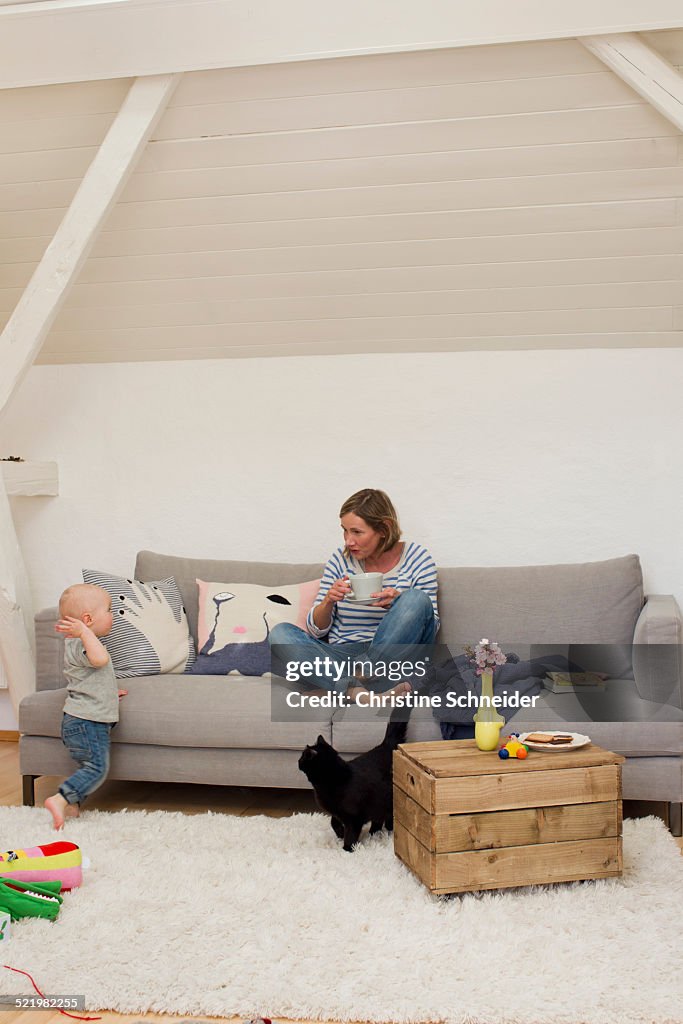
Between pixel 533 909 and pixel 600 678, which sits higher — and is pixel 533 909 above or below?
below

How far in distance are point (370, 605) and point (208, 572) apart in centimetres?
76

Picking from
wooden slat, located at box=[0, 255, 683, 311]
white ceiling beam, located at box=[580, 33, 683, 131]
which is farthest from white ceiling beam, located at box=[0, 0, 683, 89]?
wooden slat, located at box=[0, 255, 683, 311]

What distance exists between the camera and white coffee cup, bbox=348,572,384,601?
296cm

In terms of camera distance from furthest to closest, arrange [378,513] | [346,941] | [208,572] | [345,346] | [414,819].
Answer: [345,346], [208,572], [378,513], [414,819], [346,941]

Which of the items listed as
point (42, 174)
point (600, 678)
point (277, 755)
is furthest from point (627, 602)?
point (42, 174)

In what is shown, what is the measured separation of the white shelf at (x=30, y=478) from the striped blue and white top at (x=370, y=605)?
1.42m

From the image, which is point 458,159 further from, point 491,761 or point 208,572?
point 491,761

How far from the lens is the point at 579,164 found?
3.30 meters

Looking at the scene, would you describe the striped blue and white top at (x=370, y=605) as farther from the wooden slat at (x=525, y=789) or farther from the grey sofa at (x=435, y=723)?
the wooden slat at (x=525, y=789)

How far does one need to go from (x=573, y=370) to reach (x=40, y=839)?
2.60 metres

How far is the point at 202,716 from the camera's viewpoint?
3.09 m

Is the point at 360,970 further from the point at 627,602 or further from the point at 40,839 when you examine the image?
the point at 627,602

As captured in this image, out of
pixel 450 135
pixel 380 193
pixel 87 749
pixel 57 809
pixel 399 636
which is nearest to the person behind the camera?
pixel 57 809

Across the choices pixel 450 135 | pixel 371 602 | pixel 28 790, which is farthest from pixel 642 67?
pixel 28 790
